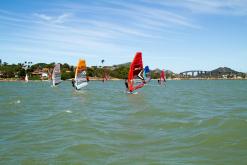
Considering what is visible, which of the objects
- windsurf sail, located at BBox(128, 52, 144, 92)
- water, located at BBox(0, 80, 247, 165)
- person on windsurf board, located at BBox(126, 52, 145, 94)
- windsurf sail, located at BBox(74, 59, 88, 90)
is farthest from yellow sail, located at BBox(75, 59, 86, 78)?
water, located at BBox(0, 80, 247, 165)

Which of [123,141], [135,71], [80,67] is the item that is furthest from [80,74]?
[123,141]

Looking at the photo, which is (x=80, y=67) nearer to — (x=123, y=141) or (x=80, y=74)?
(x=80, y=74)

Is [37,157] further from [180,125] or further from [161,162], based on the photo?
[180,125]

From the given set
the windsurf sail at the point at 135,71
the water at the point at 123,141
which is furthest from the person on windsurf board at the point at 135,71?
the water at the point at 123,141

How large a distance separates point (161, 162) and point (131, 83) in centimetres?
3056

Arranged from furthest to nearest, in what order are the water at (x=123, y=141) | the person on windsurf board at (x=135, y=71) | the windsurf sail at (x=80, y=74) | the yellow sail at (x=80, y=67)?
the windsurf sail at (x=80, y=74), the yellow sail at (x=80, y=67), the person on windsurf board at (x=135, y=71), the water at (x=123, y=141)

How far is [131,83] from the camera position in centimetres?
4072

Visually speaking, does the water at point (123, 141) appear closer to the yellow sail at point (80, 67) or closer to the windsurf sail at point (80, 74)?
the yellow sail at point (80, 67)

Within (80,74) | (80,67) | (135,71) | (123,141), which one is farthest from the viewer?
(80,74)

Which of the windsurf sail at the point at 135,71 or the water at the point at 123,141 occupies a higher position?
the windsurf sail at the point at 135,71

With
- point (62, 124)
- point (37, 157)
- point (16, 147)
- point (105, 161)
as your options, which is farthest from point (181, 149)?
point (62, 124)

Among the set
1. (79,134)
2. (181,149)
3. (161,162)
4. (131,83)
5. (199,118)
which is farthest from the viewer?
(131,83)

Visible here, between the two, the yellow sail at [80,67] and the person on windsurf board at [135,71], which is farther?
the yellow sail at [80,67]

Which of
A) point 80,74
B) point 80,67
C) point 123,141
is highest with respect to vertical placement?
point 80,67
